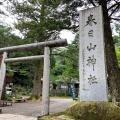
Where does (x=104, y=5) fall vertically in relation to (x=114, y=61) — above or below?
above

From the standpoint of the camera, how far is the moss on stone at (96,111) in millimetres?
5246

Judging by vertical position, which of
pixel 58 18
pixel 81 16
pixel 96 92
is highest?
pixel 58 18

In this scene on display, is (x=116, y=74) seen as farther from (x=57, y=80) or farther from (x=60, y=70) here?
(x=60, y=70)

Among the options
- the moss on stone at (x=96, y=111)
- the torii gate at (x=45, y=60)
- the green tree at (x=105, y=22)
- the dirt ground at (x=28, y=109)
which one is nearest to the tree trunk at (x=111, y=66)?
the green tree at (x=105, y=22)

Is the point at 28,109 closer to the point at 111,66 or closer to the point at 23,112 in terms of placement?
the point at 23,112

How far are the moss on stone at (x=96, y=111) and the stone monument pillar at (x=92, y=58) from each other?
1.25 feet

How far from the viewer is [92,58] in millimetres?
6223

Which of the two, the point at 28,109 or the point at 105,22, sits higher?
the point at 105,22

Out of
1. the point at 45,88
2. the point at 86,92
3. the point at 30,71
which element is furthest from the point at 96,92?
the point at 30,71

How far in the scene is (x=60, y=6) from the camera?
35.6ft

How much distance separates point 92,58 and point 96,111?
1.79 meters

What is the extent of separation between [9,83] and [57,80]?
931cm

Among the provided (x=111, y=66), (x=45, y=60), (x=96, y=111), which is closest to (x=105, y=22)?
(x=111, y=66)

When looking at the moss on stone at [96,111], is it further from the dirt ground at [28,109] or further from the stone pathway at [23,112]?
the dirt ground at [28,109]
